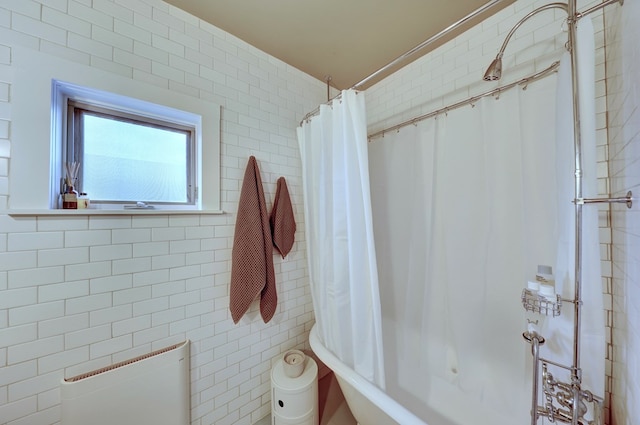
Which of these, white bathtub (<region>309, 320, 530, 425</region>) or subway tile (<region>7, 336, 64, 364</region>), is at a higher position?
subway tile (<region>7, 336, 64, 364</region>)

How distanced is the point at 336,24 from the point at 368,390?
2.02 m

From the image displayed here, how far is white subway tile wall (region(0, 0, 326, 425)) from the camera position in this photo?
2.83ft

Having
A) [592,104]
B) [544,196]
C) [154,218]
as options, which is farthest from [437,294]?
[154,218]

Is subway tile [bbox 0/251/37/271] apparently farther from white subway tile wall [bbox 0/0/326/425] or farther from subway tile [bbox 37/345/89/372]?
subway tile [bbox 37/345/89/372]

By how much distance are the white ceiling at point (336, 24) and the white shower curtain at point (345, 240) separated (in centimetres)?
52

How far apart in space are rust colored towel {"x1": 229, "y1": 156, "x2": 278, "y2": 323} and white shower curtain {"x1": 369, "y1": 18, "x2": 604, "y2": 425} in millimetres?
881

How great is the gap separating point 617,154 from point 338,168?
1071mm

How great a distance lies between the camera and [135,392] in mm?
1028

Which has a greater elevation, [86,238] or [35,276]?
[86,238]

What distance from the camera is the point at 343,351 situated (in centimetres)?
120

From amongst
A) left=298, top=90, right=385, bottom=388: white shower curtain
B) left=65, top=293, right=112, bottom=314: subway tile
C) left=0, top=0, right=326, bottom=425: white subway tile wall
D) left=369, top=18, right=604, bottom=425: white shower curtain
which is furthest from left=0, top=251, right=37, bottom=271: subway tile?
left=369, top=18, right=604, bottom=425: white shower curtain

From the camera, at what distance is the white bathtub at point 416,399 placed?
970 mm

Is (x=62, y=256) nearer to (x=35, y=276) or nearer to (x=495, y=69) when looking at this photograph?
(x=35, y=276)

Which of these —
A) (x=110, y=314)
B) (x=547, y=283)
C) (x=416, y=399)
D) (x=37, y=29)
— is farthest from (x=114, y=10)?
(x=416, y=399)
